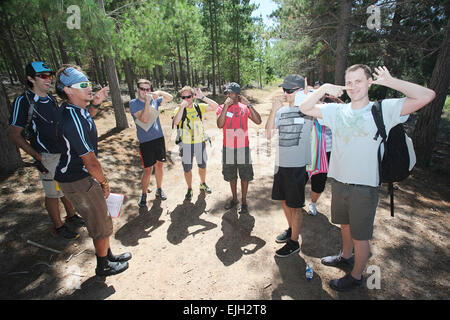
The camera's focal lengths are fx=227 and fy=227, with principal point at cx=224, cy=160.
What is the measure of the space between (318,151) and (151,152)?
10.7 ft

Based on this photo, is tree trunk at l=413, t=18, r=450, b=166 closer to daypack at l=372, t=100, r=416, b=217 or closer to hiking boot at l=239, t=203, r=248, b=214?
daypack at l=372, t=100, r=416, b=217

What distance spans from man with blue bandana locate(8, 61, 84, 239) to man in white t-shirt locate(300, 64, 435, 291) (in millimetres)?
3660

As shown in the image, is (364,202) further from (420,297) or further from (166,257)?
(166,257)

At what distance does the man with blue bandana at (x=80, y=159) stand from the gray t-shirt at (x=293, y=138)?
2.36 metres

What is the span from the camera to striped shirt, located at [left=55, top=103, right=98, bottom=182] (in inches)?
96.1

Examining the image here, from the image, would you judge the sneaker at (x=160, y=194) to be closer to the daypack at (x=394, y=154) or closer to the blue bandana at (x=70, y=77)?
the blue bandana at (x=70, y=77)

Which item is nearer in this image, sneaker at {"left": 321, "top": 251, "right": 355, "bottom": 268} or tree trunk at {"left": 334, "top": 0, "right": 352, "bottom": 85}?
sneaker at {"left": 321, "top": 251, "right": 355, "bottom": 268}

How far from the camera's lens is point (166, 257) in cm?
346

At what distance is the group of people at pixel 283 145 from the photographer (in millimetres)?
2398

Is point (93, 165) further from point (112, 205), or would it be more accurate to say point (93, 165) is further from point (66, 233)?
point (66, 233)

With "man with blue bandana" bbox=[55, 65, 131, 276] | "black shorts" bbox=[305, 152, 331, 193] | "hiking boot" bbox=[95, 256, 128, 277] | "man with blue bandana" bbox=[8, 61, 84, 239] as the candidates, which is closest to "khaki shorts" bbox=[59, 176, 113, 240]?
"man with blue bandana" bbox=[55, 65, 131, 276]

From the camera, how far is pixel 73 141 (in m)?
2.45

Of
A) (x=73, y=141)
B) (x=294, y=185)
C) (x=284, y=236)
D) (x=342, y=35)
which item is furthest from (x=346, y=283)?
(x=342, y=35)
